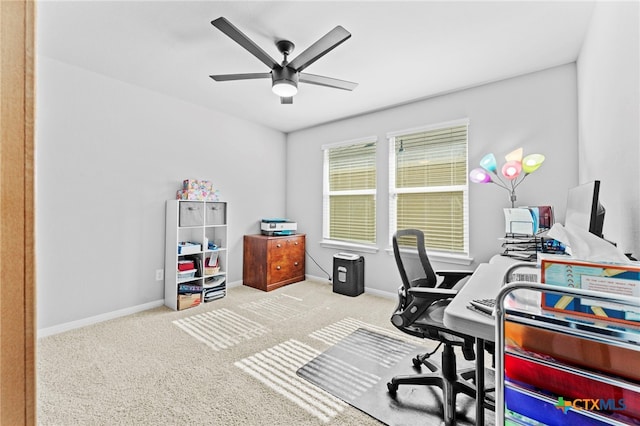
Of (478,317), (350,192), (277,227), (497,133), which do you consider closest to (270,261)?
(277,227)

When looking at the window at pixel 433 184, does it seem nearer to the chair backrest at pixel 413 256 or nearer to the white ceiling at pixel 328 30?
the white ceiling at pixel 328 30

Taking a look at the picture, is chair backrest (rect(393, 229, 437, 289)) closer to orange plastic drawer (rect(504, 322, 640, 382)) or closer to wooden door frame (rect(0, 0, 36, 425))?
orange plastic drawer (rect(504, 322, 640, 382))

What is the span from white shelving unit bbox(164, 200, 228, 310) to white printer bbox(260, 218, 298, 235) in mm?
693

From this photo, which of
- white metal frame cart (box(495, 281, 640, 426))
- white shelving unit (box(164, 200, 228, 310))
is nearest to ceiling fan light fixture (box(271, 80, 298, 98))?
white shelving unit (box(164, 200, 228, 310))

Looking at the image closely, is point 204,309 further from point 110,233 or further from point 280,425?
point 280,425

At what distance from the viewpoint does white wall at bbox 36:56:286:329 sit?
8.39ft

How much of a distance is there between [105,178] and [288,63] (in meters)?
2.27

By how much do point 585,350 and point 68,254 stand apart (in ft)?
11.9

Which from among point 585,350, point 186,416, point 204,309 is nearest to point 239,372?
point 186,416

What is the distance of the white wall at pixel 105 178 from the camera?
2.56m

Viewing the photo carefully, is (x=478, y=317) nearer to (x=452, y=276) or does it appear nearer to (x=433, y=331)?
(x=433, y=331)

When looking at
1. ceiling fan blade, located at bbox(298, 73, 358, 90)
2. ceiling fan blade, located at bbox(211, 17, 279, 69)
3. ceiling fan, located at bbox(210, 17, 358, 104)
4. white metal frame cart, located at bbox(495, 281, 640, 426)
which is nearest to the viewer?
white metal frame cart, located at bbox(495, 281, 640, 426)

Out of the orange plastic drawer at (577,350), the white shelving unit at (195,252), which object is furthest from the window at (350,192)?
the orange plastic drawer at (577,350)

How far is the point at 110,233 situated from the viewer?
2949 millimetres
